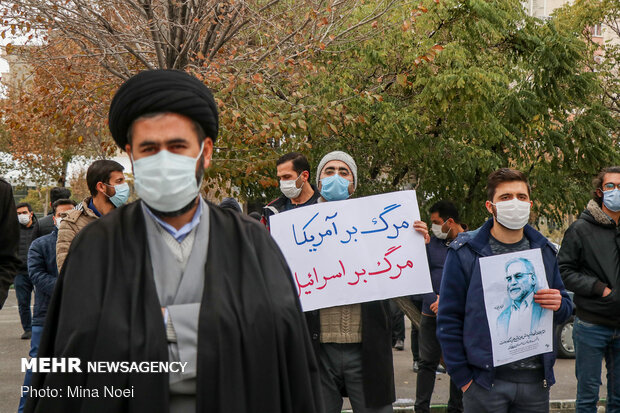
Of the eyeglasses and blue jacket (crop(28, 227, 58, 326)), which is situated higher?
the eyeglasses

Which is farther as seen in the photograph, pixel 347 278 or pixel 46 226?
pixel 46 226

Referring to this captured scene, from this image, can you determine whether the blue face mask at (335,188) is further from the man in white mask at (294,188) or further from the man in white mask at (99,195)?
the man in white mask at (99,195)

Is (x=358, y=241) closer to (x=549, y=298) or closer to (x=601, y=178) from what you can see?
(x=549, y=298)

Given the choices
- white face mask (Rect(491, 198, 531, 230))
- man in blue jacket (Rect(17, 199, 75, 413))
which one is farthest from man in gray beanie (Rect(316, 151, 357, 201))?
man in blue jacket (Rect(17, 199, 75, 413))

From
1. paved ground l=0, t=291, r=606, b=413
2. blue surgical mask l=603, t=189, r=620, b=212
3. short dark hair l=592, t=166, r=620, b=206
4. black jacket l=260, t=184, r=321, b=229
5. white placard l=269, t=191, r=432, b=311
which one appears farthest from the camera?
paved ground l=0, t=291, r=606, b=413

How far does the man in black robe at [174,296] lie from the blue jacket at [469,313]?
1841 mm

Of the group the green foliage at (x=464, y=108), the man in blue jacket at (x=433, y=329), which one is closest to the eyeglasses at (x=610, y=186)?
the man in blue jacket at (x=433, y=329)

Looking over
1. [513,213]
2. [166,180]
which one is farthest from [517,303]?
[166,180]

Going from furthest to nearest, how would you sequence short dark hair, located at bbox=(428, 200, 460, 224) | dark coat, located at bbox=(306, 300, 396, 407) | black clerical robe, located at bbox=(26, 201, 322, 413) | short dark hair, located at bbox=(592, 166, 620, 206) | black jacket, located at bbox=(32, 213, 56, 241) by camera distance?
black jacket, located at bbox=(32, 213, 56, 241) → short dark hair, located at bbox=(428, 200, 460, 224) → short dark hair, located at bbox=(592, 166, 620, 206) → dark coat, located at bbox=(306, 300, 396, 407) → black clerical robe, located at bbox=(26, 201, 322, 413)

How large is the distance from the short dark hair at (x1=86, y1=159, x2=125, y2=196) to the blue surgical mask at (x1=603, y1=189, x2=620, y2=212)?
379 cm

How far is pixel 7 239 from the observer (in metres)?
4.52

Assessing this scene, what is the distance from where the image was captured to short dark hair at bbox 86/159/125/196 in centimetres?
530

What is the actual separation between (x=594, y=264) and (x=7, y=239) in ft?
14.2

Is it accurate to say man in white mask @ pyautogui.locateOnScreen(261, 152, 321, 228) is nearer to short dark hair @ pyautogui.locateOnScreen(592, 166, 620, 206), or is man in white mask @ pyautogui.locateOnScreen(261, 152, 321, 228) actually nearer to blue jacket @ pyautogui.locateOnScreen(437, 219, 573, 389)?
blue jacket @ pyautogui.locateOnScreen(437, 219, 573, 389)
